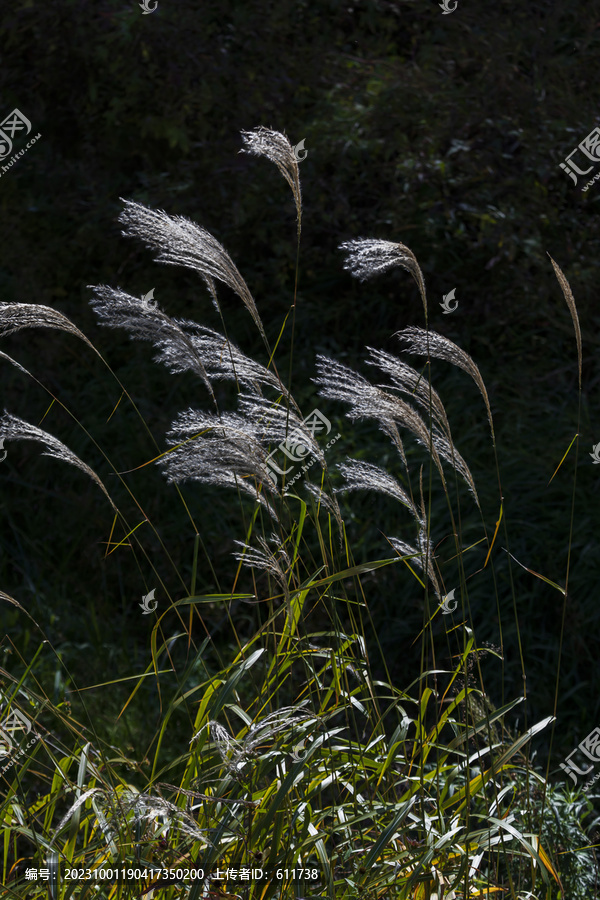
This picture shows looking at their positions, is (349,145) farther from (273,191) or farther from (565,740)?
(565,740)

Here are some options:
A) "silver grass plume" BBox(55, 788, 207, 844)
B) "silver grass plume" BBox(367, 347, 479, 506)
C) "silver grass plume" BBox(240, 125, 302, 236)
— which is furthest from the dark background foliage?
"silver grass plume" BBox(240, 125, 302, 236)

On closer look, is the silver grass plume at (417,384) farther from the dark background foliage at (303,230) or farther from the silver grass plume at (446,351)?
the dark background foliage at (303,230)

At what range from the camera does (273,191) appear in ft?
19.4

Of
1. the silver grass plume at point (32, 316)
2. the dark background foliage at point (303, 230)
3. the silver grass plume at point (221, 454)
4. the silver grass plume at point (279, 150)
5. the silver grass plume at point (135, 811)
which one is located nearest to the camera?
the silver grass plume at point (135, 811)

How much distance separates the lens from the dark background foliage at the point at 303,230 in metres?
4.78

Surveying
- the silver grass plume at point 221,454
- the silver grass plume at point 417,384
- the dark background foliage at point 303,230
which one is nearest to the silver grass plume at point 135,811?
the silver grass plume at point 221,454

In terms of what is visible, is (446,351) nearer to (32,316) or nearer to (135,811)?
(32,316)

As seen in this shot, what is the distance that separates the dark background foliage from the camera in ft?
15.7

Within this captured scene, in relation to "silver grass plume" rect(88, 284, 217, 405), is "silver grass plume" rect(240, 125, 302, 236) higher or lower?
higher

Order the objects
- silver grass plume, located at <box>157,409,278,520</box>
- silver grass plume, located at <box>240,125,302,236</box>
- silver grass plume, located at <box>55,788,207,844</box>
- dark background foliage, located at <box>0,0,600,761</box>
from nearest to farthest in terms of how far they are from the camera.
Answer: silver grass plume, located at <box>55,788,207,844</box> → silver grass plume, located at <box>157,409,278,520</box> → silver grass plume, located at <box>240,125,302,236</box> → dark background foliage, located at <box>0,0,600,761</box>

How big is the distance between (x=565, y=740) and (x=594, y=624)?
54 centimetres

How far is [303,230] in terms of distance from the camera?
5871mm

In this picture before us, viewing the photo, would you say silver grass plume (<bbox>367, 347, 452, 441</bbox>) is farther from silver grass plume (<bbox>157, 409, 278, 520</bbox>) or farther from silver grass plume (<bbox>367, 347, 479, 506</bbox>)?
silver grass plume (<bbox>157, 409, 278, 520</bbox>)

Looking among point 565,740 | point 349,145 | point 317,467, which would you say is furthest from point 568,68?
point 565,740
